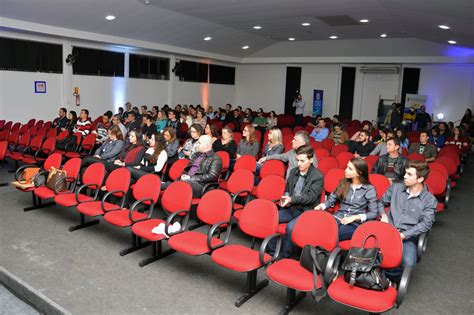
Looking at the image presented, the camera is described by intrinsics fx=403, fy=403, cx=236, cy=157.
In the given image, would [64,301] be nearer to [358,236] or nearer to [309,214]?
[309,214]

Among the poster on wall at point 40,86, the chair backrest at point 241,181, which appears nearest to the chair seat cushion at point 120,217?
the chair backrest at point 241,181

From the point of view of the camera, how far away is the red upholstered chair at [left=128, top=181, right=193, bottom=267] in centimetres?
402

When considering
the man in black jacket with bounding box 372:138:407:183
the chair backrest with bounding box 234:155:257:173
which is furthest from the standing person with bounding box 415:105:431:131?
the chair backrest with bounding box 234:155:257:173

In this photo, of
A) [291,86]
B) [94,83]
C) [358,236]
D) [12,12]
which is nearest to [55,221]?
[358,236]

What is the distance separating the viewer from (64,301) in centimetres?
339

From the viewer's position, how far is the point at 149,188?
4.79 m

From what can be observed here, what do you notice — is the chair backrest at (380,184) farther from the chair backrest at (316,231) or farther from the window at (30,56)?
the window at (30,56)

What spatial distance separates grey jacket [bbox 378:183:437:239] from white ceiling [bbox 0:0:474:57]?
4425mm

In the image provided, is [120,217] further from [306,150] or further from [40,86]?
[40,86]

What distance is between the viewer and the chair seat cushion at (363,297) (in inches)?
107

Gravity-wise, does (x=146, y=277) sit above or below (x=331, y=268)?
below

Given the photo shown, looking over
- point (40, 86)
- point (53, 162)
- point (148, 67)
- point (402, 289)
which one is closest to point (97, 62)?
point (40, 86)

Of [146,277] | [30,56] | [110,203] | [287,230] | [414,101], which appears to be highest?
[30,56]

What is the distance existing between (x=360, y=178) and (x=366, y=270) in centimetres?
128
